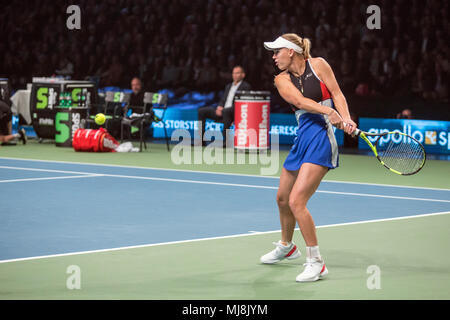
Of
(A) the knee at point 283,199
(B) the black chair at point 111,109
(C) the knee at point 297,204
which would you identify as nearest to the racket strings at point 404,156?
(A) the knee at point 283,199

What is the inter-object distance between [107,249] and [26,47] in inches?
907

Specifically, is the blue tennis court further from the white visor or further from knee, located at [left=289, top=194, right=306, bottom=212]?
the white visor

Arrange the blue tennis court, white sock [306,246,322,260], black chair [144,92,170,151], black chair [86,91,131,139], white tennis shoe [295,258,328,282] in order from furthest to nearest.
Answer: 1. black chair [86,91,131,139]
2. black chair [144,92,170,151]
3. the blue tennis court
4. white sock [306,246,322,260]
5. white tennis shoe [295,258,328,282]

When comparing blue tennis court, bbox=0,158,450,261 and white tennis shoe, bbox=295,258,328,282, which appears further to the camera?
blue tennis court, bbox=0,158,450,261

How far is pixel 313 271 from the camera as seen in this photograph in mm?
6527

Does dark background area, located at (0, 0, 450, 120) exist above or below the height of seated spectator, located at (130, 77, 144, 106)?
above

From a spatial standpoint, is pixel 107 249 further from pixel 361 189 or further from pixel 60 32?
pixel 60 32

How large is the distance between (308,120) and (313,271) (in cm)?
117

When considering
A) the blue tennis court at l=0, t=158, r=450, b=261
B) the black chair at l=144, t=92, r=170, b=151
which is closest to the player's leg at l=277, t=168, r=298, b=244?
the blue tennis court at l=0, t=158, r=450, b=261

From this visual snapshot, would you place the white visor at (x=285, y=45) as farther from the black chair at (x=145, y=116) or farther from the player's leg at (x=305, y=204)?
the black chair at (x=145, y=116)

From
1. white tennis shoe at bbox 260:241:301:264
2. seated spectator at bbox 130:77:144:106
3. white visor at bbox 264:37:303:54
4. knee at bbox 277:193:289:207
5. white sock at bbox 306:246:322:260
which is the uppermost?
white visor at bbox 264:37:303:54

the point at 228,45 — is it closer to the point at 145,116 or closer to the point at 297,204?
the point at 145,116

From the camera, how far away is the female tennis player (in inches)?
262

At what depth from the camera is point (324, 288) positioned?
630cm
